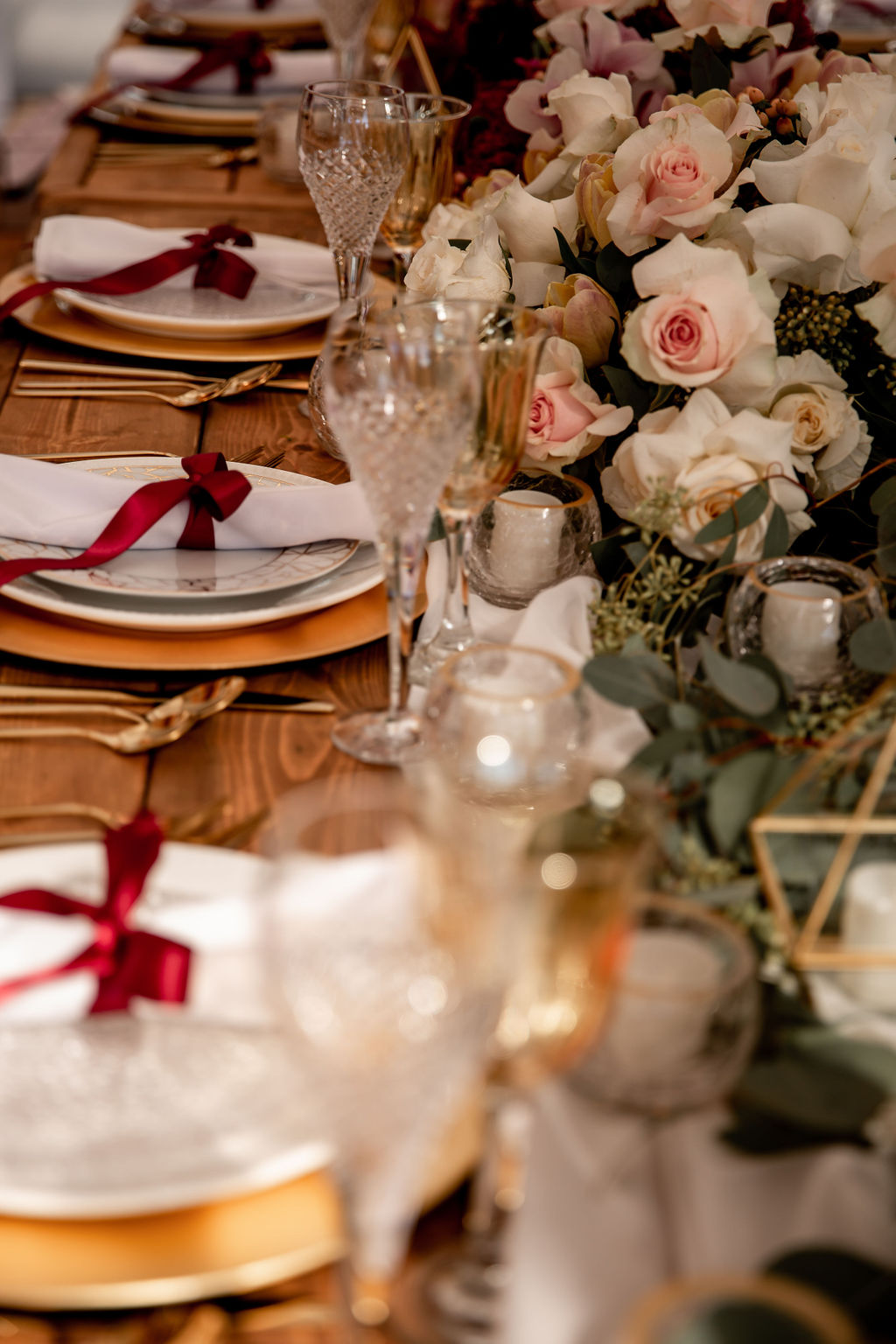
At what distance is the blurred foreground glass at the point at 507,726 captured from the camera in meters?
0.76

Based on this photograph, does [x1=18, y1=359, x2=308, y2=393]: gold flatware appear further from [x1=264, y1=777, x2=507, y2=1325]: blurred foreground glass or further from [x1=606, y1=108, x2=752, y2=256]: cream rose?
[x1=264, y1=777, x2=507, y2=1325]: blurred foreground glass

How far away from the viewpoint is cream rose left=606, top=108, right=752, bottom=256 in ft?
3.43

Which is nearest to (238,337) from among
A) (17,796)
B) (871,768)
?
(17,796)

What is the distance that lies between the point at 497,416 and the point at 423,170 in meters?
0.67

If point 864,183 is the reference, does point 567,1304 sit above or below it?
below

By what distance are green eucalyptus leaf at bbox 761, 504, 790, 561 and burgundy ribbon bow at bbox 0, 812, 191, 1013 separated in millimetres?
485

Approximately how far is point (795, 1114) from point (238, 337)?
120 centimetres

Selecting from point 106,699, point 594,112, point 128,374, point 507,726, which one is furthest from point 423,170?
point 507,726

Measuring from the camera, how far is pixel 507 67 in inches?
77.0

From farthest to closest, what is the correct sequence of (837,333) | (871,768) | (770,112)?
(770,112), (837,333), (871,768)

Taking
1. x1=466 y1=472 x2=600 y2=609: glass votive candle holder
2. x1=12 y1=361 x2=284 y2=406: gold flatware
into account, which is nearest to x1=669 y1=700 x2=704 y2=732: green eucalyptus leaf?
x1=466 y1=472 x2=600 y2=609: glass votive candle holder

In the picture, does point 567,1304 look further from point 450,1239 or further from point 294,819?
point 294,819

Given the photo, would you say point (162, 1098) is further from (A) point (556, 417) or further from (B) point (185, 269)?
(B) point (185, 269)

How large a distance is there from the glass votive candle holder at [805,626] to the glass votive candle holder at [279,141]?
1.43 m
